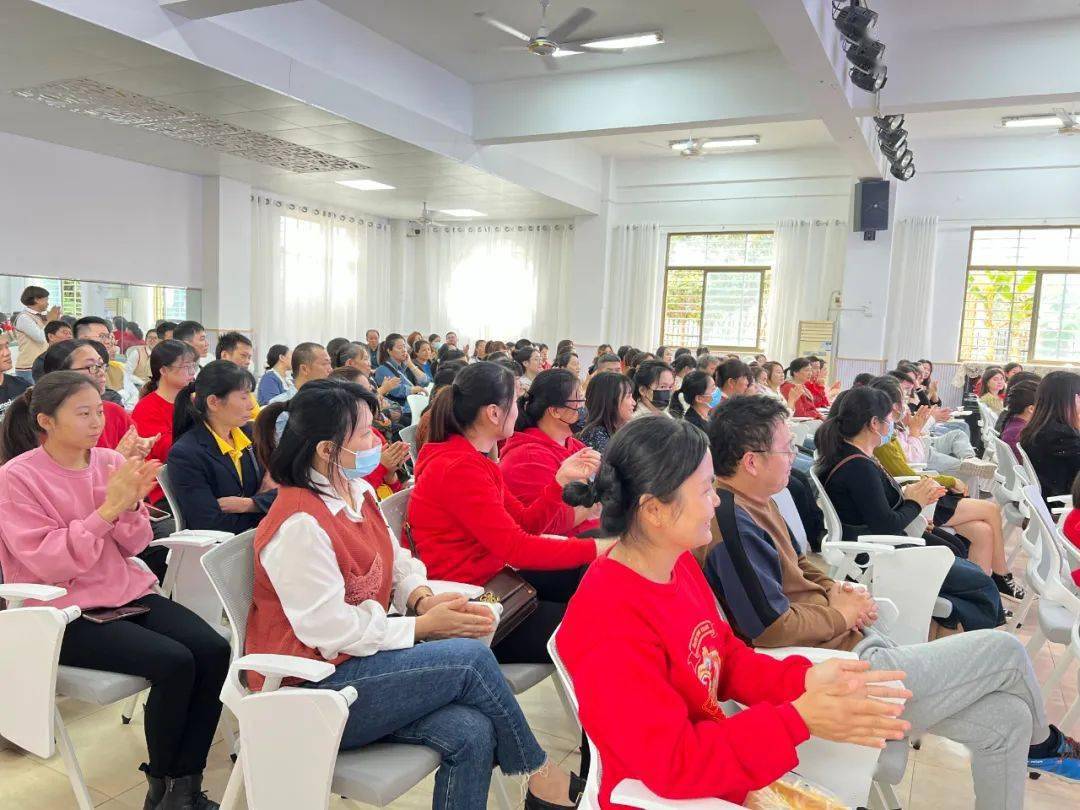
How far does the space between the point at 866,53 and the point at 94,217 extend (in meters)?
8.35

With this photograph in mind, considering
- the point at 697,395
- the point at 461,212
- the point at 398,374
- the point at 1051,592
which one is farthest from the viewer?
the point at 461,212

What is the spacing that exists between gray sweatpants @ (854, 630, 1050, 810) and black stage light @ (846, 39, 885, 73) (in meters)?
4.39

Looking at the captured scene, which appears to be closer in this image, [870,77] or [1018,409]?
[1018,409]

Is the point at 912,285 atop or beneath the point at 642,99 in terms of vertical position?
beneath

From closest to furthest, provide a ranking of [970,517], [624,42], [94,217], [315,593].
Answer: [315,593] → [970,517] → [624,42] → [94,217]

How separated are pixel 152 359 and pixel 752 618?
291cm

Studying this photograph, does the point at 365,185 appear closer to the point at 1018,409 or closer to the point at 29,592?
the point at 1018,409

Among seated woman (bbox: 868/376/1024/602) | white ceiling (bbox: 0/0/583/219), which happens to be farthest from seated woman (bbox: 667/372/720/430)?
white ceiling (bbox: 0/0/583/219)

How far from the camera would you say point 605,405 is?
3422 mm

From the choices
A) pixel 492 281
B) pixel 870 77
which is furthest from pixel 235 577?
pixel 492 281

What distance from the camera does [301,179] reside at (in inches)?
389

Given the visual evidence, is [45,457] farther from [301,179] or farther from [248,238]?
[248,238]

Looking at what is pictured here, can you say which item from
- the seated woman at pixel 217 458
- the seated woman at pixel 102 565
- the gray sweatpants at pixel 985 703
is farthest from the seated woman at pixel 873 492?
the seated woman at pixel 102 565

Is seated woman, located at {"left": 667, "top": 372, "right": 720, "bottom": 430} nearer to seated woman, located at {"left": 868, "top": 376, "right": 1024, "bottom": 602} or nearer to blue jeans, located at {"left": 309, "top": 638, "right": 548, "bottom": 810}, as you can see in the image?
seated woman, located at {"left": 868, "top": 376, "right": 1024, "bottom": 602}
